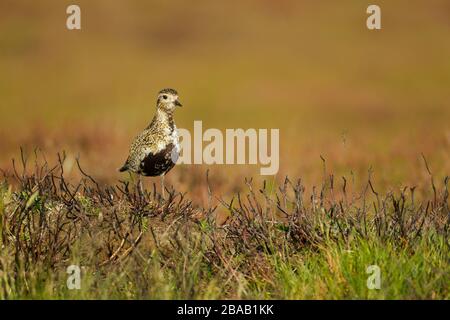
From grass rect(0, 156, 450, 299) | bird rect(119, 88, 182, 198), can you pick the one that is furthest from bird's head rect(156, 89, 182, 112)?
grass rect(0, 156, 450, 299)

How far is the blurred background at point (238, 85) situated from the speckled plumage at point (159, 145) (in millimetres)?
4952

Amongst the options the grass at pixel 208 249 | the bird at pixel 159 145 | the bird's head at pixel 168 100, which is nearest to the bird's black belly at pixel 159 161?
the bird at pixel 159 145

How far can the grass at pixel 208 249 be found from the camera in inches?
288

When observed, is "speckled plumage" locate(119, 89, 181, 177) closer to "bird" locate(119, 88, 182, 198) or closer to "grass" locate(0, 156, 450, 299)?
"bird" locate(119, 88, 182, 198)

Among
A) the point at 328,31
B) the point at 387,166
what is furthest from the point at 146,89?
the point at 387,166

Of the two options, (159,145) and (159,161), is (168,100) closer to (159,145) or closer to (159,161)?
(159,145)

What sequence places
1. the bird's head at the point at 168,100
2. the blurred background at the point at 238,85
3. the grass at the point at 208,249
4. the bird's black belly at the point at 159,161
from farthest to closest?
the blurred background at the point at 238,85 < the bird's head at the point at 168,100 < the bird's black belly at the point at 159,161 < the grass at the point at 208,249

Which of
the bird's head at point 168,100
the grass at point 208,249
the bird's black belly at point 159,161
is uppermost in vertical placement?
the bird's head at point 168,100

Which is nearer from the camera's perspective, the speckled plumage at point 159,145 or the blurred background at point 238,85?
the speckled plumage at point 159,145

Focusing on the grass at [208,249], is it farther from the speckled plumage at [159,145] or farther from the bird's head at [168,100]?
the bird's head at [168,100]

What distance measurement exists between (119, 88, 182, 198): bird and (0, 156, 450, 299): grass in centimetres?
61

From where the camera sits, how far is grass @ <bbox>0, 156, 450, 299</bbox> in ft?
24.0

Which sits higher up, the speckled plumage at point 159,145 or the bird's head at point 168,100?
the bird's head at point 168,100

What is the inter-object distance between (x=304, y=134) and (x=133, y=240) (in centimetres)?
1743
